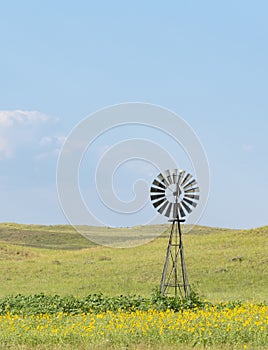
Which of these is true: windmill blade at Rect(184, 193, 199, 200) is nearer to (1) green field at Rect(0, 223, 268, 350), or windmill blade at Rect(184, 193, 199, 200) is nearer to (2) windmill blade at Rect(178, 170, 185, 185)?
(2) windmill blade at Rect(178, 170, 185, 185)

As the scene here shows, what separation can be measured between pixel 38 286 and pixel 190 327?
1825cm

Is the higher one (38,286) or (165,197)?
(165,197)

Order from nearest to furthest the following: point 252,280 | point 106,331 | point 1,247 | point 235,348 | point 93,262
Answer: point 235,348 < point 106,331 < point 252,280 < point 93,262 < point 1,247

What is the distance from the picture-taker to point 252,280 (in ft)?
95.4

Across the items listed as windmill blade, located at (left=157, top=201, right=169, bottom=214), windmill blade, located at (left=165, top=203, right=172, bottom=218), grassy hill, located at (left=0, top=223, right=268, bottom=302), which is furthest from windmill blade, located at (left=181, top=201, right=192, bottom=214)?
grassy hill, located at (left=0, top=223, right=268, bottom=302)

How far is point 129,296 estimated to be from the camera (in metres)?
18.5

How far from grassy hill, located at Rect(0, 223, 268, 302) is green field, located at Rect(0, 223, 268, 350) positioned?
0.05 meters

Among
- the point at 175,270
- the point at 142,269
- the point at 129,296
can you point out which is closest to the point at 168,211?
the point at 175,270

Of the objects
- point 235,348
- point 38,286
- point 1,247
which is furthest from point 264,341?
point 1,247

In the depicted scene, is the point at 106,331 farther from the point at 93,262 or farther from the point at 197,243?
the point at 197,243

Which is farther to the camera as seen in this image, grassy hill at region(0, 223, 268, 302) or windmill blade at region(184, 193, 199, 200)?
grassy hill at region(0, 223, 268, 302)

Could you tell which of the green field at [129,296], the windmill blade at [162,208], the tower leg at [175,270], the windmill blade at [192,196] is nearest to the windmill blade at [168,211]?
the windmill blade at [162,208]

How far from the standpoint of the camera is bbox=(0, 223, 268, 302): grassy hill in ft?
93.7

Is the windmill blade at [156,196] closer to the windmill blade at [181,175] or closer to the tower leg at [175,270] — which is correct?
the windmill blade at [181,175]
